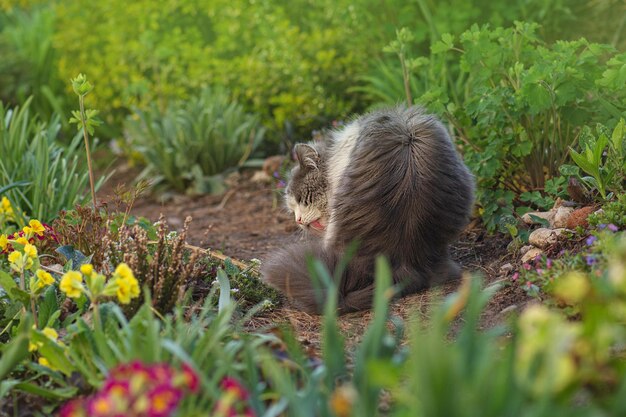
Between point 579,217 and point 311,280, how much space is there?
1194 mm

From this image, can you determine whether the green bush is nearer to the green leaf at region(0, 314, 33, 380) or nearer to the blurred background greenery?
the blurred background greenery

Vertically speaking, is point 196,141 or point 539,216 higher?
point 196,141

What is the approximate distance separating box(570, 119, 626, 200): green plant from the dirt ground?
20.3 inches

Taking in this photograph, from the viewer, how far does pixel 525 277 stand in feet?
9.77

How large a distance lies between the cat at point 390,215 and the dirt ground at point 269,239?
9 cm

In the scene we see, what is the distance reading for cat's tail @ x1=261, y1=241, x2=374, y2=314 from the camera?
10.7 feet

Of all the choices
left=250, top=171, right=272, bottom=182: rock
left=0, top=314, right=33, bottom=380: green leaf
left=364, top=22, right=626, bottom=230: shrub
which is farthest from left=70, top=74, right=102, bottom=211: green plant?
left=250, top=171, right=272, bottom=182: rock

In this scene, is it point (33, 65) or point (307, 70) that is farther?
point (33, 65)

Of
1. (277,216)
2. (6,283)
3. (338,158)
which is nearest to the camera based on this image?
(6,283)

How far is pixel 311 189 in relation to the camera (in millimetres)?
3908

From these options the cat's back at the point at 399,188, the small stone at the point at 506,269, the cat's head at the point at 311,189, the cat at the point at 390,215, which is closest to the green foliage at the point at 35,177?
the cat's head at the point at 311,189

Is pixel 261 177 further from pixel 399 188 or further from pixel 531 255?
pixel 531 255

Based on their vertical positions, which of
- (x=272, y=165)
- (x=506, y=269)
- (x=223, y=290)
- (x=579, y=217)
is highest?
(x=223, y=290)

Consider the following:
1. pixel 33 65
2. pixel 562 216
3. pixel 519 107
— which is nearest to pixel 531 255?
pixel 562 216
